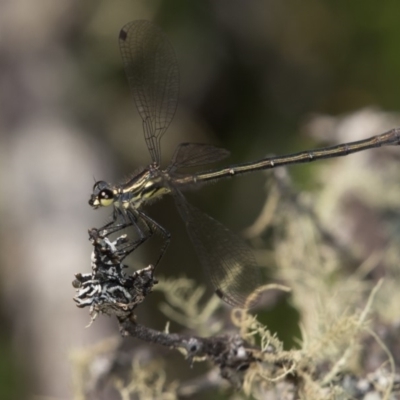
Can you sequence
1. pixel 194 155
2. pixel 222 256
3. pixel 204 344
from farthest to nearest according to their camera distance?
pixel 194 155 → pixel 222 256 → pixel 204 344

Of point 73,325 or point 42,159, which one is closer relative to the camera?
point 73,325

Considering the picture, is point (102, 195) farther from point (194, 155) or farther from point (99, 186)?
point (194, 155)

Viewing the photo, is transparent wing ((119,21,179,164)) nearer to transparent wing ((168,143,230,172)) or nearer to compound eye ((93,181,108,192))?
transparent wing ((168,143,230,172))

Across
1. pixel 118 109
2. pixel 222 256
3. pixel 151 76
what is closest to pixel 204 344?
pixel 222 256

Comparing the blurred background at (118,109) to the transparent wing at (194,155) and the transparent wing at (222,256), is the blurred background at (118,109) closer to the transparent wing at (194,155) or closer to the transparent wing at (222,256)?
the transparent wing at (194,155)

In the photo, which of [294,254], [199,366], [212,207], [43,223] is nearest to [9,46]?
[43,223]

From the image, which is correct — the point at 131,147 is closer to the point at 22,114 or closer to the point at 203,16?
the point at 22,114

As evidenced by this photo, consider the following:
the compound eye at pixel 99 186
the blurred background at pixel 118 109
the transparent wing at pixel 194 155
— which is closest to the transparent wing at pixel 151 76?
the transparent wing at pixel 194 155

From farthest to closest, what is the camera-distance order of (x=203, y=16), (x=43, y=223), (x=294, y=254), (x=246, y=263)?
(x=203, y=16) → (x=43, y=223) → (x=294, y=254) → (x=246, y=263)
